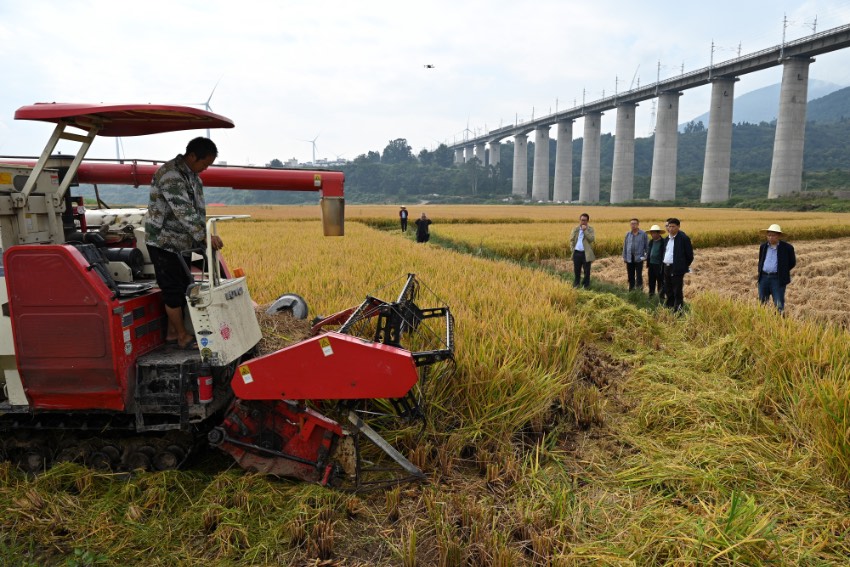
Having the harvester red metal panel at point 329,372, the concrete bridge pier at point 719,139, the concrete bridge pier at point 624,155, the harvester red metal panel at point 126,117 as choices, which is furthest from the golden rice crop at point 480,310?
the concrete bridge pier at point 624,155

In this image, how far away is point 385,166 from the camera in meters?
130

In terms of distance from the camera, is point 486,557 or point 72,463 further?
point 72,463

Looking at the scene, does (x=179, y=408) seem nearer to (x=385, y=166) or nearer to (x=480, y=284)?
(x=480, y=284)

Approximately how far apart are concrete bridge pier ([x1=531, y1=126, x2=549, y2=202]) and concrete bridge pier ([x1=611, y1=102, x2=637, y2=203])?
21.6 m

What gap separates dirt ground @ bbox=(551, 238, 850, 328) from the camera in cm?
952

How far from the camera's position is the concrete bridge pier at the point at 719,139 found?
198 feet

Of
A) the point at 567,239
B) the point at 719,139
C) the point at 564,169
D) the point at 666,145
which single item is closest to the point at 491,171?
the point at 564,169

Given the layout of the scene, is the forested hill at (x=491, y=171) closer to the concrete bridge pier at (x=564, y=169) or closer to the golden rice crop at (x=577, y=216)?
the concrete bridge pier at (x=564, y=169)

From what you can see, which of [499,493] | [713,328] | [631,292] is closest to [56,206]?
[499,493]

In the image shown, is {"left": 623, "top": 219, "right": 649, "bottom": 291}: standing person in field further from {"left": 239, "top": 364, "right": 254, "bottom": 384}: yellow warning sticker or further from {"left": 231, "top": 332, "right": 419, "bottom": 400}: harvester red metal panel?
Answer: {"left": 239, "top": 364, "right": 254, "bottom": 384}: yellow warning sticker

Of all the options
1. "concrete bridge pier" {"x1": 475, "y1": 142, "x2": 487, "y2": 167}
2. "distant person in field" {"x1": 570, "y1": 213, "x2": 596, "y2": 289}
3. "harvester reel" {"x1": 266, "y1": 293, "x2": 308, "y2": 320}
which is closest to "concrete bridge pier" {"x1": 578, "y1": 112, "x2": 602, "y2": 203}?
"concrete bridge pier" {"x1": 475, "y1": 142, "x2": 487, "y2": 167}

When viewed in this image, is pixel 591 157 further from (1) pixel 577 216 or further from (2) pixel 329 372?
(2) pixel 329 372

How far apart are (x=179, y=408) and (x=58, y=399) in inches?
30.8

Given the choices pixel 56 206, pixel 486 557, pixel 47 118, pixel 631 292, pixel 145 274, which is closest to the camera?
pixel 486 557
